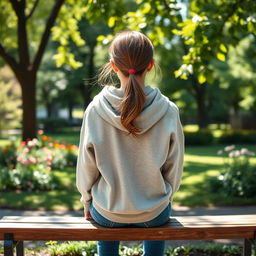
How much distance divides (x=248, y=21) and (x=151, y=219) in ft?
15.4

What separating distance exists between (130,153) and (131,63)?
0.57 meters

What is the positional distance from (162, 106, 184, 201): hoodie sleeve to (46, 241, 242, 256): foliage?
75.1 inches

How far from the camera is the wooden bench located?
9.30ft

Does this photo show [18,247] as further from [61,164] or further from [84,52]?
[84,52]

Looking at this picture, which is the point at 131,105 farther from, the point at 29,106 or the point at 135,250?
the point at 29,106

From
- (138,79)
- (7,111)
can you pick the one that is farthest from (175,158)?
(7,111)

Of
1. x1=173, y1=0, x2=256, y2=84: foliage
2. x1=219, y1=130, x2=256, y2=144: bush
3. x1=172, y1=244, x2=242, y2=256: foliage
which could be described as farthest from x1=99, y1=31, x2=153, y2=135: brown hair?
x1=219, y1=130, x2=256, y2=144: bush

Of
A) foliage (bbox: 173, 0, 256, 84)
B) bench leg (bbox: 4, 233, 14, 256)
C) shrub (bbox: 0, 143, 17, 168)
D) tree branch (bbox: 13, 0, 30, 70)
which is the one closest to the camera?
bench leg (bbox: 4, 233, 14, 256)

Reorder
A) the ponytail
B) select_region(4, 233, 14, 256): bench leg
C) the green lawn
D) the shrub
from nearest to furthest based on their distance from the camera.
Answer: the ponytail
select_region(4, 233, 14, 256): bench leg
the green lawn
the shrub

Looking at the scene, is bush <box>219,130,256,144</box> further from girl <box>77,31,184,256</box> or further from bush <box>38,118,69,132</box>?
girl <box>77,31,184,256</box>

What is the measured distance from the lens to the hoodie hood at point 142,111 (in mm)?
2680

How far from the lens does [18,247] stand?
3.53 m

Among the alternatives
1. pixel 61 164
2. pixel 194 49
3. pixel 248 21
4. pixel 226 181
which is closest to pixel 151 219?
pixel 194 49

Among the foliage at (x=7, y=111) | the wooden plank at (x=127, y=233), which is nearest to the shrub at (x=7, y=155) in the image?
the wooden plank at (x=127, y=233)
